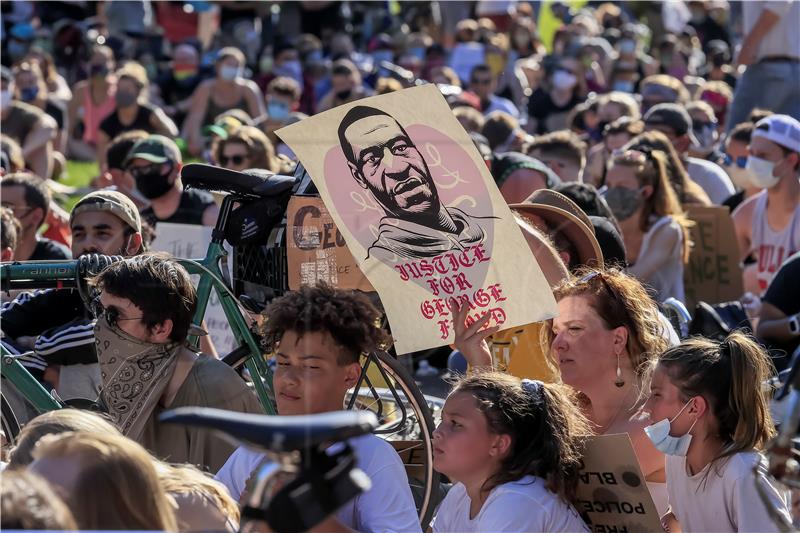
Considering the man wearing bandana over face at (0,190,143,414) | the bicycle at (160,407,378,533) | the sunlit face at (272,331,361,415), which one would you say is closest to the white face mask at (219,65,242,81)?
the man wearing bandana over face at (0,190,143,414)

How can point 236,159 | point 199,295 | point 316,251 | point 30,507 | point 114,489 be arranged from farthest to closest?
point 236,159 < point 199,295 < point 316,251 < point 114,489 < point 30,507

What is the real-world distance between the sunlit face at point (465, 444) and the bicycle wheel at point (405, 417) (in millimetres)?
1407

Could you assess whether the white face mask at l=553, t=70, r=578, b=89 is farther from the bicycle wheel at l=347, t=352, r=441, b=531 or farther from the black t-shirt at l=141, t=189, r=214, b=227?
the bicycle wheel at l=347, t=352, r=441, b=531

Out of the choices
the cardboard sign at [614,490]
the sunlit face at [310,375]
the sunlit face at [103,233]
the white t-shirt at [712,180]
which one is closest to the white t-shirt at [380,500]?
the sunlit face at [310,375]

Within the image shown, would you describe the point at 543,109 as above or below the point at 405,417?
above

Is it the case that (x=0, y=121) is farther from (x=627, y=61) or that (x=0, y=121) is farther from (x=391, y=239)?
(x=391, y=239)

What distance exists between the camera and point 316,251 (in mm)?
4488

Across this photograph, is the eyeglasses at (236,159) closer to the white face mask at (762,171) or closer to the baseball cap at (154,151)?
the baseball cap at (154,151)

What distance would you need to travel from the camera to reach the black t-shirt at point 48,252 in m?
6.14

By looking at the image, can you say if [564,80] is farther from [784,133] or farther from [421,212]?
[421,212]

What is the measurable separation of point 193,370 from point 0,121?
8.49 metres

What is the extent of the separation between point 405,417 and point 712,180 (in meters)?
4.29

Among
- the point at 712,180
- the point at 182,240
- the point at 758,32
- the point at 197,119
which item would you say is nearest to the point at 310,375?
the point at 182,240

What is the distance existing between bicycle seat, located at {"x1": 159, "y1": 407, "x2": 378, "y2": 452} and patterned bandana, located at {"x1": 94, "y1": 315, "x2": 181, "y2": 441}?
1.84 metres
